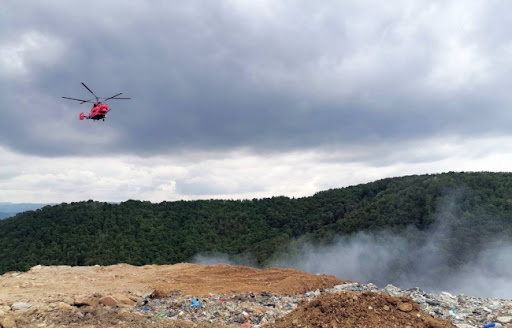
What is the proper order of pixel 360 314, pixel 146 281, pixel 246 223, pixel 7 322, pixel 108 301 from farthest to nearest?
pixel 246 223, pixel 146 281, pixel 108 301, pixel 7 322, pixel 360 314

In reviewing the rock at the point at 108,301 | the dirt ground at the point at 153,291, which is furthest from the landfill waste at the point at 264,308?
the dirt ground at the point at 153,291

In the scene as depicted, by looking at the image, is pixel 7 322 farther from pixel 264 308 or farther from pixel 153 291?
pixel 264 308

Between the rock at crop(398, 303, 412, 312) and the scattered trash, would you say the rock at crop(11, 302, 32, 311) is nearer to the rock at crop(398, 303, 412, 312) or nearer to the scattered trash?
the scattered trash

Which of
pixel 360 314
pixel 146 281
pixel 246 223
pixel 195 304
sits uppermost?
pixel 246 223

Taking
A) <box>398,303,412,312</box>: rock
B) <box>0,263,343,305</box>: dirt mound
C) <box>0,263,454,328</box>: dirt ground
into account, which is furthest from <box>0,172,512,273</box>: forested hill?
<box>398,303,412,312</box>: rock

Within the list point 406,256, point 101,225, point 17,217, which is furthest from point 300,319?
point 17,217

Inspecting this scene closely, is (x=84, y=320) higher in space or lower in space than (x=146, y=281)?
higher

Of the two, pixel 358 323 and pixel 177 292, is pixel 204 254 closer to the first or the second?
pixel 177 292

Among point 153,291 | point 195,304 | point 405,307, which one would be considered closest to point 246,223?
point 153,291
